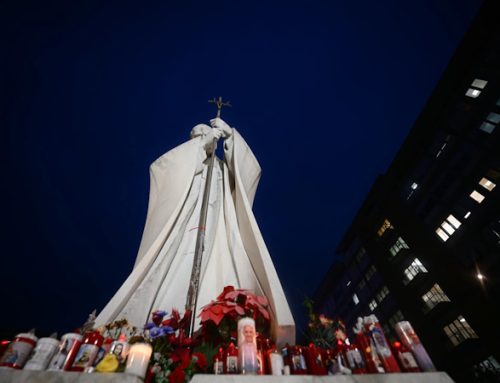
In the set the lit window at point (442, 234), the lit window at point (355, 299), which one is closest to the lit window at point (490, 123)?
the lit window at point (442, 234)

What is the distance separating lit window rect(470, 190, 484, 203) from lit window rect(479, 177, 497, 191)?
46 centimetres

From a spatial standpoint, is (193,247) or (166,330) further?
(193,247)

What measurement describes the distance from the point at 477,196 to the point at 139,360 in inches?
664

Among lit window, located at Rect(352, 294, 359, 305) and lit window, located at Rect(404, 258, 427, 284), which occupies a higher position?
lit window, located at Rect(352, 294, 359, 305)

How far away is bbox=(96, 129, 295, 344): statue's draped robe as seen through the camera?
212cm

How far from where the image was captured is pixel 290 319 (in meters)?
1.73

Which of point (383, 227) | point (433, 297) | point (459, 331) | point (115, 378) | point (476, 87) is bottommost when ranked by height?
point (115, 378)

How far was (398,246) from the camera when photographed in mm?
17578

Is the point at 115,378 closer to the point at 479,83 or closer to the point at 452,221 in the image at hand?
the point at 452,221

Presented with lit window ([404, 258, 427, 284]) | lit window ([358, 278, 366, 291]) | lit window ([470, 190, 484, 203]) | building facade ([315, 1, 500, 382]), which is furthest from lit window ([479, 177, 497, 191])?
lit window ([358, 278, 366, 291])

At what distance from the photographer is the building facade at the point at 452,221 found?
1134 cm

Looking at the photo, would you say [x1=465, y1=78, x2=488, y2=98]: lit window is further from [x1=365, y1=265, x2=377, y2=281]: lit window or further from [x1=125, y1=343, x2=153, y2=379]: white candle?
[x1=125, y1=343, x2=153, y2=379]: white candle

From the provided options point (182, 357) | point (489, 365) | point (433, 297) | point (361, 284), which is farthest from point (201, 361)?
point (361, 284)

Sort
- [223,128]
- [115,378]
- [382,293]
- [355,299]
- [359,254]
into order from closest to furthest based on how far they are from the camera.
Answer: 1. [115,378]
2. [223,128]
3. [382,293]
4. [359,254]
5. [355,299]
